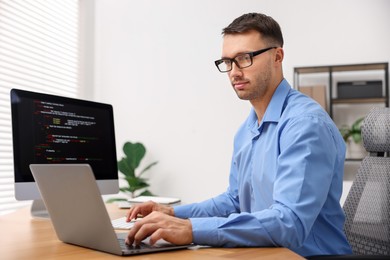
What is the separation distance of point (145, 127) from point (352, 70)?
1.98 meters

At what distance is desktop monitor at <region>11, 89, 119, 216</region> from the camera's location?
1576 mm

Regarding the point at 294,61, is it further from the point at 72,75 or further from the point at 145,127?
the point at 72,75

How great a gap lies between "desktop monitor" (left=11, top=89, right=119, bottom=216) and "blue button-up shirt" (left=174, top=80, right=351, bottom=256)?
510 mm

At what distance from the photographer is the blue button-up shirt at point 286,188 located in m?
1.05

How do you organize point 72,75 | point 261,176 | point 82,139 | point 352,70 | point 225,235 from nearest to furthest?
1. point 225,235
2. point 261,176
3. point 82,139
4. point 352,70
5. point 72,75

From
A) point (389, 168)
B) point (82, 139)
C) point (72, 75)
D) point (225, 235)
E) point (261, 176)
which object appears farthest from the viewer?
point (72, 75)

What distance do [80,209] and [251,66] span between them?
0.74m

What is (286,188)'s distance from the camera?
1.12m

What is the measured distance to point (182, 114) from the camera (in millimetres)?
4320

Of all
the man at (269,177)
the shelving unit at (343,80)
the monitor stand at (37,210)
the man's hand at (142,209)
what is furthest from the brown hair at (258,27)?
the shelving unit at (343,80)

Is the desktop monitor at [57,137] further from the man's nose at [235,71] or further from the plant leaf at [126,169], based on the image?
the plant leaf at [126,169]

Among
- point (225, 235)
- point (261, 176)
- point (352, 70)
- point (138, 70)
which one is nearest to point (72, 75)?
point (138, 70)

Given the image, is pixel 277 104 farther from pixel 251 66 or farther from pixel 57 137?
pixel 57 137

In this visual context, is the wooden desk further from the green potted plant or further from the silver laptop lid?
the green potted plant
